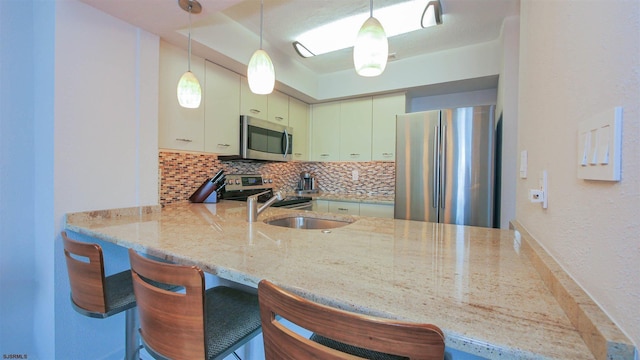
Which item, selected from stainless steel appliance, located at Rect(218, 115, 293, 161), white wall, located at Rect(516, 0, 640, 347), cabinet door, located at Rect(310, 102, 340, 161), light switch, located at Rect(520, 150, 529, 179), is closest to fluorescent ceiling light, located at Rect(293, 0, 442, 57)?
stainless steel appliance, located at Rect(218, 115, 293, 161)

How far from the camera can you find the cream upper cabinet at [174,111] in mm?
2141

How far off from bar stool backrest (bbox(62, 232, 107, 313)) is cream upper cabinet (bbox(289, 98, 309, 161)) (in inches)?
102

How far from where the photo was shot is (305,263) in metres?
0.92

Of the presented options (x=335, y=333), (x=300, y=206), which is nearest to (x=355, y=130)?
(x=300, y=206)

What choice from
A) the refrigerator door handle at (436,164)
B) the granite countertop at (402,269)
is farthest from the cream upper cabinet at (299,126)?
the granite countertop at (402,269)

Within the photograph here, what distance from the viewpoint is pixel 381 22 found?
2.29 m

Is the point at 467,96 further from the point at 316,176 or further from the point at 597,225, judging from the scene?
the point at 597,225

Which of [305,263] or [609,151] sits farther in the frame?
[305,263]

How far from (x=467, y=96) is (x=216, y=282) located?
10.8ft

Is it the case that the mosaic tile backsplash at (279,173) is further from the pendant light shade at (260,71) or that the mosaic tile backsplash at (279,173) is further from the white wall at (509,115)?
the white wall at (509,115)

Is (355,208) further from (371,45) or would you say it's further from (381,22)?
(371,45)

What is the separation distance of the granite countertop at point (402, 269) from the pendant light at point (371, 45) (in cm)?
83

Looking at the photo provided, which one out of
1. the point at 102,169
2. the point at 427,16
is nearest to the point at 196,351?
the point at 102,169

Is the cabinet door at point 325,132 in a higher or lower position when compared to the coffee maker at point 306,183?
higher
